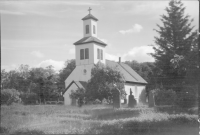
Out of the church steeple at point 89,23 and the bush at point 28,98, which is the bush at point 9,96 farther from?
the church steeple at point 89,23

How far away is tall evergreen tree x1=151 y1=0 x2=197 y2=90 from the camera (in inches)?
383

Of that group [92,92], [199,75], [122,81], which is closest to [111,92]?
[92,92]

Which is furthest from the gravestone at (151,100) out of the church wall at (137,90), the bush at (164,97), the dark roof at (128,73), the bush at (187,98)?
the dark roof at (128,73)

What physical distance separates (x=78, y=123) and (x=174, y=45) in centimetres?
524

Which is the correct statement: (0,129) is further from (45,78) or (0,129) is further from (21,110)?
(45,78)

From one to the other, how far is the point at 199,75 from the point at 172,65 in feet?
4.32

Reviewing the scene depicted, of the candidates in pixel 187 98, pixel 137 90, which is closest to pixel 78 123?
pixel 187 98

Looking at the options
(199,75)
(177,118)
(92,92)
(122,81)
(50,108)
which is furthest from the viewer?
(122,81)

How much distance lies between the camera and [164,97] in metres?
12.3

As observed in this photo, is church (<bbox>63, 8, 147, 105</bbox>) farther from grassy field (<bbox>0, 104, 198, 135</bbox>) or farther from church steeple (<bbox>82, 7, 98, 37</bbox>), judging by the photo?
grassy field (<bbox>0, 104, 198, 135</bbox>)

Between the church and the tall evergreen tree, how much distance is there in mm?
2963

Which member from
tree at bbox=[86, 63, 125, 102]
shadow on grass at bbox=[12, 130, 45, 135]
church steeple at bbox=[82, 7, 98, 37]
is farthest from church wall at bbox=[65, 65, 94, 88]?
shadow on grass at bbox=[12, 130, 45, 135]

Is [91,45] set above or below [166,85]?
above

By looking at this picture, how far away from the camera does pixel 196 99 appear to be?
32.9 feet
